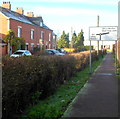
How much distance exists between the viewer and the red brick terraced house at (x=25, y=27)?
29.9m

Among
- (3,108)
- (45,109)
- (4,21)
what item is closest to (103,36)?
(45,109)

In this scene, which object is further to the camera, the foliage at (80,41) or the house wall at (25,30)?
the foliage at (80,41)

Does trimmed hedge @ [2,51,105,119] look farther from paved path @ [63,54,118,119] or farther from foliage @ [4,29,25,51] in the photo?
foliage @ [4,29,25,51]

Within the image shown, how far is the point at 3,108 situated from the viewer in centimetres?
418

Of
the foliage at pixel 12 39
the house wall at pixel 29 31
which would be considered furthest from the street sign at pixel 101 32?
the house wall at pixel 29 31

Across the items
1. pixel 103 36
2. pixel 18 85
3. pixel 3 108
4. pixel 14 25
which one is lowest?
pixel 3 108

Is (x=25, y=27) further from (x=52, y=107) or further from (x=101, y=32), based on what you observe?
(x=52, y=107)

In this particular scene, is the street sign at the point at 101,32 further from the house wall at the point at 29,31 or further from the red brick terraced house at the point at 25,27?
the house wall at the point at 29,31

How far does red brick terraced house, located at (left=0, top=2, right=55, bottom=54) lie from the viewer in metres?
29.9

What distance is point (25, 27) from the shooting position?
1375 inches

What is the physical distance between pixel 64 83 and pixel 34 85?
3.85 metres

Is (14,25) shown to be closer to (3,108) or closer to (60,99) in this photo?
(60,99)

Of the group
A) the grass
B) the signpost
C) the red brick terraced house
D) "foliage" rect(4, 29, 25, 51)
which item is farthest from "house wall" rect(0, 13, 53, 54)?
the grass

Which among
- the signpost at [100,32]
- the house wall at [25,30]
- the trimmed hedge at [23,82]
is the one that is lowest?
the trimmed hedge at [23,82]
